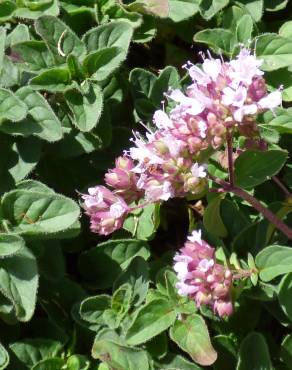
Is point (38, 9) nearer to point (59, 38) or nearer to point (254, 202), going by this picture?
point (59, 38)

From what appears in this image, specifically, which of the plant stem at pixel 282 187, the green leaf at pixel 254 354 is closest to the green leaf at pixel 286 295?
the green leaf at pixel 254 354

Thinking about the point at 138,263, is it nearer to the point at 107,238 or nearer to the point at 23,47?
the point at 107,238

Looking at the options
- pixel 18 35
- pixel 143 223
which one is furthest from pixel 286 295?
pixel 18 35

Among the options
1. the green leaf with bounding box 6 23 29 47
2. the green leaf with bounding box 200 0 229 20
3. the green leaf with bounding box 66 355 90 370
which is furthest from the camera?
the green leaf with bounding box 200 0 229 20

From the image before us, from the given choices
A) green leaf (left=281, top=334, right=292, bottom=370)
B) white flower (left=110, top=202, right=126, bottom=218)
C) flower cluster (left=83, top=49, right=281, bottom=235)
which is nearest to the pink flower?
white flower (left=110, top=202, right=126, bottom=218)

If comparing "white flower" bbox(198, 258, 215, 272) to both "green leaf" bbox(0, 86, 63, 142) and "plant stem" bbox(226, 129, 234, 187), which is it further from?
"green leaf" bbox(0, 86, 63, 142)

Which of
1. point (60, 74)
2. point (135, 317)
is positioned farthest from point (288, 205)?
point (60, 74)

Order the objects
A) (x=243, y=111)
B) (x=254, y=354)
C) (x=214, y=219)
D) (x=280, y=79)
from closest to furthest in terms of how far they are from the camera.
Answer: (x=243, y=111) → (x=254, y=354) → (x=214, y=219) → (x=280, y=79)
